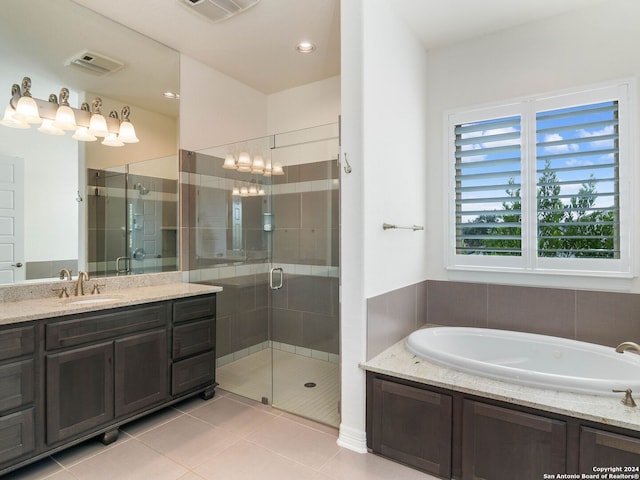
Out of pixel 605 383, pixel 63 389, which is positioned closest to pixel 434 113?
pixel 605 383

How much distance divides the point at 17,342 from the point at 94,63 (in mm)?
2061

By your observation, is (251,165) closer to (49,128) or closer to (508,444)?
(49,128)

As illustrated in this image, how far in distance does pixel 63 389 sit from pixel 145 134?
2023 millimetres

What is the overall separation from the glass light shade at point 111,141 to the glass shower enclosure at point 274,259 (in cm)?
62

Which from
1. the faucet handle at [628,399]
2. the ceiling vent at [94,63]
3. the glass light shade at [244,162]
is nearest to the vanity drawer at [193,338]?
the glass light shade at [244,162]

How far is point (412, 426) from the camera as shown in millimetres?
2012

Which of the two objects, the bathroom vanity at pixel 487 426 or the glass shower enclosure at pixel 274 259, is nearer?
the bathroom vanity at pixel 487 426

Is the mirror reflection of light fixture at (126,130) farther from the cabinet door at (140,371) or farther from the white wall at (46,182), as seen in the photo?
the cabinet door at (140,371)

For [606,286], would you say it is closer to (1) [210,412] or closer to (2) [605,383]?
(2) [605,383]

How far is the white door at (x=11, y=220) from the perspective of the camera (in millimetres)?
2221

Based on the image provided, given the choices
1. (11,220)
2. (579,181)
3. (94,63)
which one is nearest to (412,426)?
(579,181)

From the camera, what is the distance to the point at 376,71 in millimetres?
2291

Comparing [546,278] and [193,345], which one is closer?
[546,278]

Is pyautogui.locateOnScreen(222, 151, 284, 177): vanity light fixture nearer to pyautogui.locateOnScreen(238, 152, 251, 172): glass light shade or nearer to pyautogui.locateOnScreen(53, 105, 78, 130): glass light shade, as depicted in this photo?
pyautogui.locateOnScreen(238, 152, 251, 172): glass light shade
